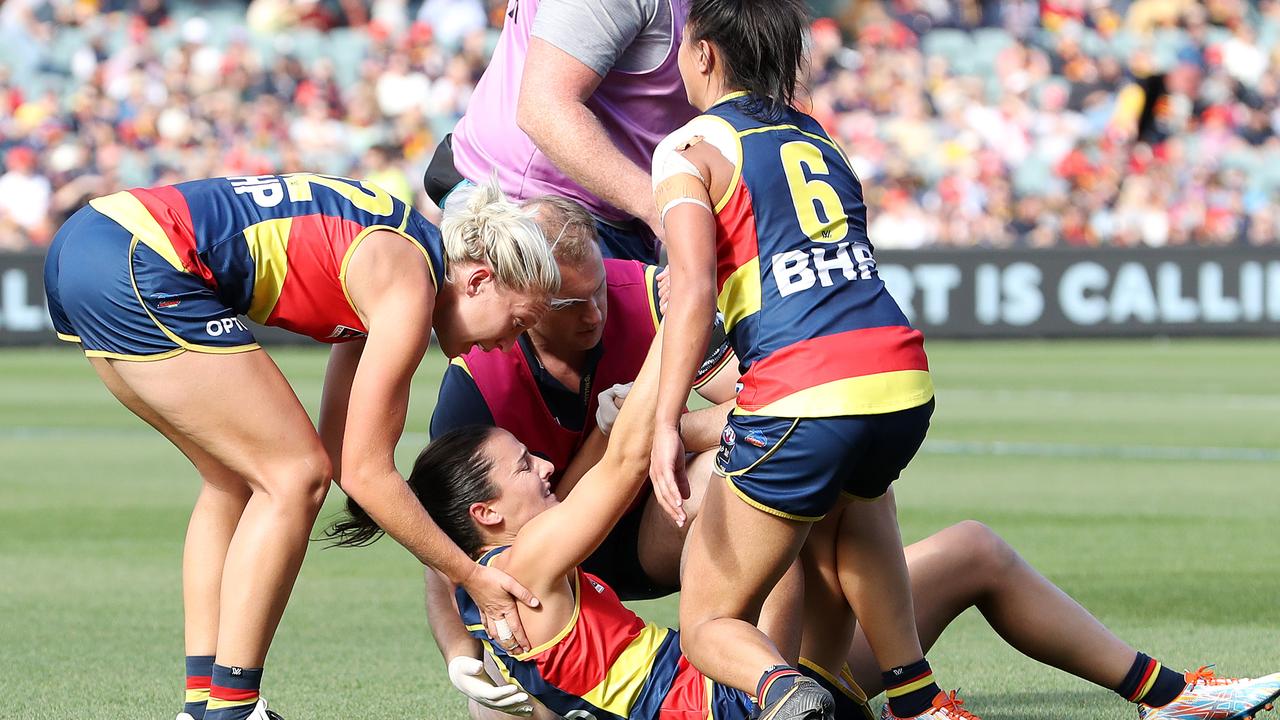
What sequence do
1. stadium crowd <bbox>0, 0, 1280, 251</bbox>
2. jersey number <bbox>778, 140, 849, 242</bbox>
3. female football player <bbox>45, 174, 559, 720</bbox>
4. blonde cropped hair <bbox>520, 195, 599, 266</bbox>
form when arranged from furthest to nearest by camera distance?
stadium crowd <bbox>0, 0, 1280, 251</bbox> → blonde cropped hair <bbox>520, 195, 599, 266</bbox> → female football player <bbox>45, 174, 559, 720</bbox> → jersey number <bbox>778, 140, 849, 242</bbox>

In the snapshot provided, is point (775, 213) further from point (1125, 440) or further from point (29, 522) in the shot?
point (1125, 440)

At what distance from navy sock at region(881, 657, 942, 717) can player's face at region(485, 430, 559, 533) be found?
0.93m

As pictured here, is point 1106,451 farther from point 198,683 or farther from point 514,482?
point 198,683

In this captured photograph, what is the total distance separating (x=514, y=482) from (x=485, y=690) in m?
0.50

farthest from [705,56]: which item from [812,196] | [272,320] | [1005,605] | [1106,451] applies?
[1106,451]

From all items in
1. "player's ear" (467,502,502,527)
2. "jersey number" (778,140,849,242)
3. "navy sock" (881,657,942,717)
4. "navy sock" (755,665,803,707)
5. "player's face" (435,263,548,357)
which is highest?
"jersey number" (778,140,849,242)

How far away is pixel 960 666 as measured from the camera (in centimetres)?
542

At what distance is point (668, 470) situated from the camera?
375 centimetres

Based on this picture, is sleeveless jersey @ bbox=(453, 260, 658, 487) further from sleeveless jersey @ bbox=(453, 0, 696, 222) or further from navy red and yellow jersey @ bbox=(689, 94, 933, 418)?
navy red and yellow jersey @ bbox=(689, 94, 933, 418)

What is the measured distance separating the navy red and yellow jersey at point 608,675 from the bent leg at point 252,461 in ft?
1.87

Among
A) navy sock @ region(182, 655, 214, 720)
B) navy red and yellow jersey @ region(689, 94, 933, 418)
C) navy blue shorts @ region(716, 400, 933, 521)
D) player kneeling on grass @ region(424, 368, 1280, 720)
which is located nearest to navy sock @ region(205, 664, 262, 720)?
navy sock @ region(182, 655, 214, 720)

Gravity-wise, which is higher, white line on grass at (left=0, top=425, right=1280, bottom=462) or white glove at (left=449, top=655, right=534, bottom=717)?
white glove at (left=449, top=655, right=534, bottom=717)

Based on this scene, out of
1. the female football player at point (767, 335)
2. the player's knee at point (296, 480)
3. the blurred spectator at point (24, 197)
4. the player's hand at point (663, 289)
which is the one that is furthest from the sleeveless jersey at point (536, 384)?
the blurred spectator at point (24, 197)

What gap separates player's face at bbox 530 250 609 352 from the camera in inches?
177
